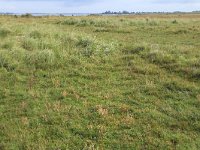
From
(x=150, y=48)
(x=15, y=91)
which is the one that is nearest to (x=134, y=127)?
(x=15, y=91)

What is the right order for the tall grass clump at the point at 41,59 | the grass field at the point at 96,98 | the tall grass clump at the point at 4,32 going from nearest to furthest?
1. the grass field at the point at 96,98
2. the tall grass clump at the point at 41,59
3. the tall grass clump at the point at 4,32

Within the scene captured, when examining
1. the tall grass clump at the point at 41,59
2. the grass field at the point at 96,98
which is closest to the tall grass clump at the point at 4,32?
the grass field at the point at 96,98

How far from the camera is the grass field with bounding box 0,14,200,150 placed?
7.21 metres

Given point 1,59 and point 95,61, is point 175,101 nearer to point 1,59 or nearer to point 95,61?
point 95,61

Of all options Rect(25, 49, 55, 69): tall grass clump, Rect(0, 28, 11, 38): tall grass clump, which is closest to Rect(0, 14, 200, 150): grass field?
Rect(25, 49, 55, 69): tall grass clump

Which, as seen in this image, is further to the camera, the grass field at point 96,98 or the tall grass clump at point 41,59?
the tall grass clump at point 41,59

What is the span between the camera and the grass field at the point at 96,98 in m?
7.21

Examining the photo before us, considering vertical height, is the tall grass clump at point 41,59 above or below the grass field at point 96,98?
above

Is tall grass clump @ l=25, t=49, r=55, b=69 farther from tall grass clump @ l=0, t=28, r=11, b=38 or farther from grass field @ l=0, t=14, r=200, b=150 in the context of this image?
tall grass clump @ l=0, t=28, r=11, b=38

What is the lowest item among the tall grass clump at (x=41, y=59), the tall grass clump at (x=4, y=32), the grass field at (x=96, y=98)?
the grass field at (x=96, y=98)

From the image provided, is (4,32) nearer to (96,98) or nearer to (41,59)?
(41,59)

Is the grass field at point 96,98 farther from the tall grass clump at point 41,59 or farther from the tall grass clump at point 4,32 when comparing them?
the tall grass clump at point 4,32

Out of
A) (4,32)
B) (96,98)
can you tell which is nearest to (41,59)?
(96,98)

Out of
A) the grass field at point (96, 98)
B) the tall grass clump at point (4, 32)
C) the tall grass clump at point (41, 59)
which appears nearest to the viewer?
the grass field at point (96, 98)
